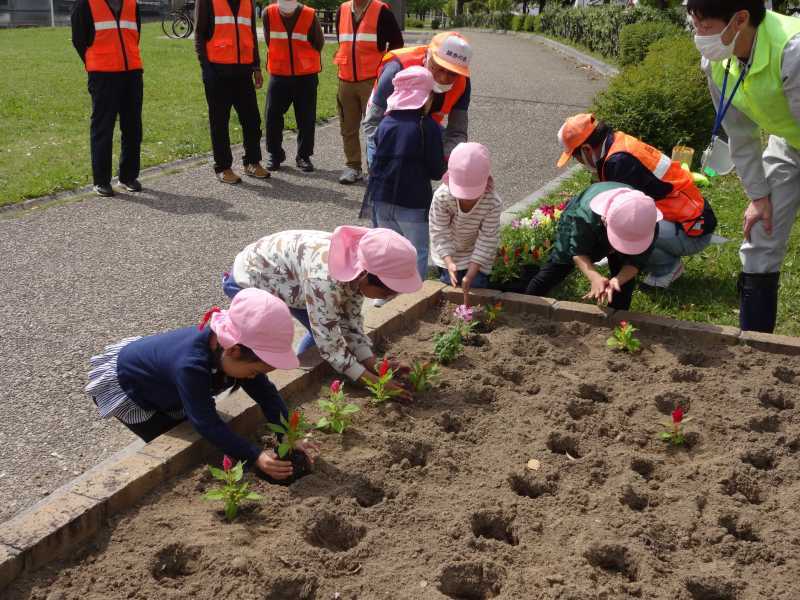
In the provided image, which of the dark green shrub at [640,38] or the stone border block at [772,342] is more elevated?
the dark green shrub at [640,38]

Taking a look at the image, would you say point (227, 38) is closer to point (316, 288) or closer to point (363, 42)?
point (363, 42)

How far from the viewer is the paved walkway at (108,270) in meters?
3.89

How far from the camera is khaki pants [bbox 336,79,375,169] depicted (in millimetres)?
8570

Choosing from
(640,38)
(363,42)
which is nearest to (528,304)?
(363,42)

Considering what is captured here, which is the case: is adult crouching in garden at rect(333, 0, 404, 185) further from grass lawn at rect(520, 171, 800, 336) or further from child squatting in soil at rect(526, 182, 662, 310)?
child squatting in soil at rect(526, 182, 662, 310)

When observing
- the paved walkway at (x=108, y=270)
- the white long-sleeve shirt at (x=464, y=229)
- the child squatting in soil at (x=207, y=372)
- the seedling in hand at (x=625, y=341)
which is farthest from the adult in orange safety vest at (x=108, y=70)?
the seedling in hand at (x=625, y=341)

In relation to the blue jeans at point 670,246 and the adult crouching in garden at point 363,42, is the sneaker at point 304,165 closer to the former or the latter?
the adult crouching in garden at point 363,42

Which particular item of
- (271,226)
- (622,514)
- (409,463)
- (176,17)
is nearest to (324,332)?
(409,463)

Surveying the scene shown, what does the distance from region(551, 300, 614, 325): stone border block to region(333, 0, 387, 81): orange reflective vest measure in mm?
4301

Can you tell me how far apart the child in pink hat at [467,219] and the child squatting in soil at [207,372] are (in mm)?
1893

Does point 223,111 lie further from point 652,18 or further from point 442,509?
point 652,18

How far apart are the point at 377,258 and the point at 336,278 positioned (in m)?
0.22

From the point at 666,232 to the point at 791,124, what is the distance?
1575mm

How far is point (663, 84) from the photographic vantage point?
8.97 metres
